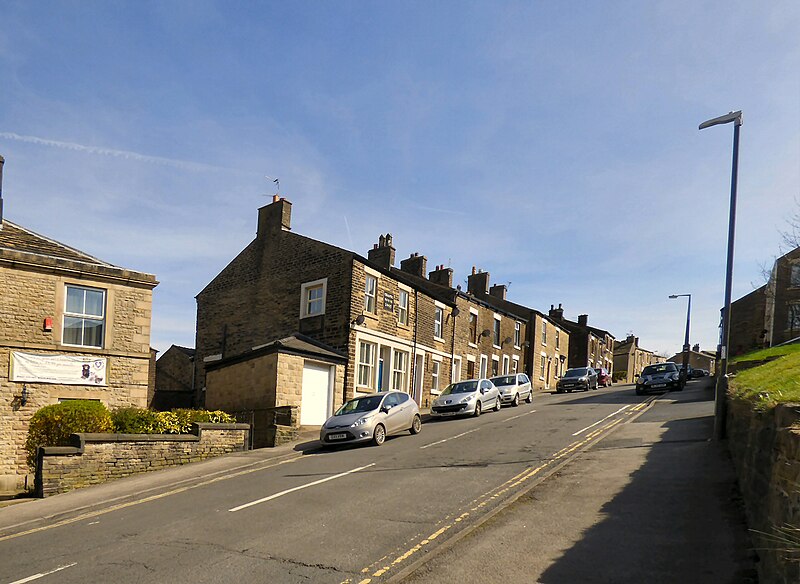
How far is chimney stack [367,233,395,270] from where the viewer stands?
1417 inches

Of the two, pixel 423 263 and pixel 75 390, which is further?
pixel 423 263

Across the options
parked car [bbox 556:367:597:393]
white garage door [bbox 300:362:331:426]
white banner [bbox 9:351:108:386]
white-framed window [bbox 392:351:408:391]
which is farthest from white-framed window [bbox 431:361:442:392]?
white banner [bbox 9:351:108:386]

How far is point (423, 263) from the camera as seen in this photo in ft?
136

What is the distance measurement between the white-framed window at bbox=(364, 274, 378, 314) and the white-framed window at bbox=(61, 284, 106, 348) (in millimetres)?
11155

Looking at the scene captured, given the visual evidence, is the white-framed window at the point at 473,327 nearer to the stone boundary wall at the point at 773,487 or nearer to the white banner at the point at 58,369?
the white banner at the point at 58,369

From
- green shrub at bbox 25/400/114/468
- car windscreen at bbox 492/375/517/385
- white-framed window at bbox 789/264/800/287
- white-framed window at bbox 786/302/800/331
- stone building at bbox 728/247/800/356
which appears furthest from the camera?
white-framed window at bbox 786/302/800/331

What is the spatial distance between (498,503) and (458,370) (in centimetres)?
2676

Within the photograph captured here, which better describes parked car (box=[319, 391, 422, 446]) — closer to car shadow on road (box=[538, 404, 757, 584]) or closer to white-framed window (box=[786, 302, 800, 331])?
car shadow on road (box=[538, 404, 757, 584])

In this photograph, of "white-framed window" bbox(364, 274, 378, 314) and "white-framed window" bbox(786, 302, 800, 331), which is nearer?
"white-framed window" bbox(364, 274, 378, 314)

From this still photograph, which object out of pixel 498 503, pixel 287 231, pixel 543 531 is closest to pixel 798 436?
pixel 543 531

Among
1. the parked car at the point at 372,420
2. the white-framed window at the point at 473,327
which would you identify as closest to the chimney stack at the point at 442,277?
the white-framed window at the point at 473,327

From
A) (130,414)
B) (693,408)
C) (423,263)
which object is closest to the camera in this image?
(130,414)

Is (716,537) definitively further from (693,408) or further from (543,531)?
(693,408)

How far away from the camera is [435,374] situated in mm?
33750
